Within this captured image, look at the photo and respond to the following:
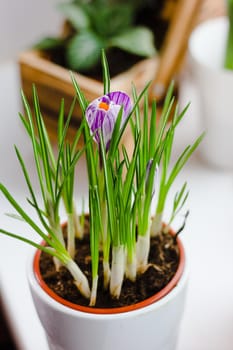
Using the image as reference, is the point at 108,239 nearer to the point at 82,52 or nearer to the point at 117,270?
the point at 117,270

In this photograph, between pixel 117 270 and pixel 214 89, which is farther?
pixel 214 89

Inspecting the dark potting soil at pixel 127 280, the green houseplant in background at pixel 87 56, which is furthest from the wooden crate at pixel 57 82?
the dark potting soil at pixel 127 280

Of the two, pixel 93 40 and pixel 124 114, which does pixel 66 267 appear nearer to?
pixel 124 114

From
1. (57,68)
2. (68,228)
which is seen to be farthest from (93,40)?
(68,228)

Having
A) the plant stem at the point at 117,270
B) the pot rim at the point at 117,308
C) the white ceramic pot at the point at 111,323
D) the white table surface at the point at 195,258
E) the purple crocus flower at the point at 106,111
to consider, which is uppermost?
the purple crocus flower at the point at 106,111

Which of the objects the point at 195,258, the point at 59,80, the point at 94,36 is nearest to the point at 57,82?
the point at 59,80

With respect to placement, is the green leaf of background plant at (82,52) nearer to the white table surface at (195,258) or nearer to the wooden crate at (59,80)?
the wooden crate at (59,80)
